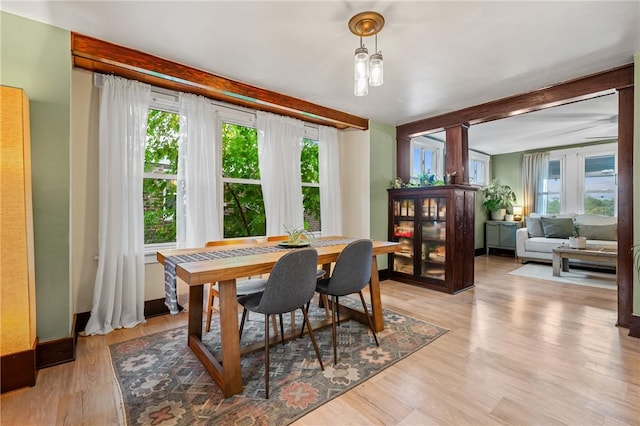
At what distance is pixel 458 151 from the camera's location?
402cm

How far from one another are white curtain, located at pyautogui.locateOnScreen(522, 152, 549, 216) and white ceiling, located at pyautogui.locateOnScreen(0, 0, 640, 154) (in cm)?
415

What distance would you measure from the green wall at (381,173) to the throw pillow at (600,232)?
387 cm

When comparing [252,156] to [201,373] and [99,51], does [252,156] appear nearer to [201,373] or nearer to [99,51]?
[99,51]

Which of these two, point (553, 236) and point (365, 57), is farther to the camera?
point (553, 236)

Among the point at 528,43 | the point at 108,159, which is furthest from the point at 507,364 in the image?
the point at 108,159

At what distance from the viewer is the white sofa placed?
16.8ft

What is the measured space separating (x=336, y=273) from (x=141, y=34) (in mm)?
2379

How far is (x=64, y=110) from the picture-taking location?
7.20 ft

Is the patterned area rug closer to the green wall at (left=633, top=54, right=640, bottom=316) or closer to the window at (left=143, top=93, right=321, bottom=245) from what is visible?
the window at (left=143, top=93, right=321, bottom=245)

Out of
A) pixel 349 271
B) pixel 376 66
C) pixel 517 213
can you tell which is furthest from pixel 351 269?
pixel 517 213

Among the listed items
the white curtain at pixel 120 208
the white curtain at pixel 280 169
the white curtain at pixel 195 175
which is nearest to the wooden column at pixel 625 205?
the white curtain at pixel 280 169

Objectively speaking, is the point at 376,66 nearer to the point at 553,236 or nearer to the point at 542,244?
the point at 542,244

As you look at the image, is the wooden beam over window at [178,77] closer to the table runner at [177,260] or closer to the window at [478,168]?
the table runner at [177,260]

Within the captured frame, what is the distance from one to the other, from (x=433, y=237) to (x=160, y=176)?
356cm
